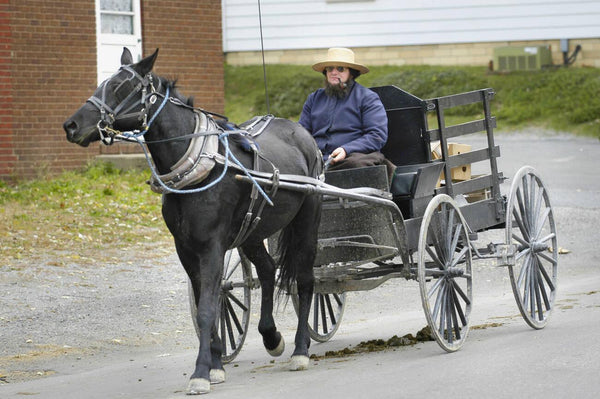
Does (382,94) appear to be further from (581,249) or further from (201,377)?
(581,249)

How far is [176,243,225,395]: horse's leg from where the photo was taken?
7145 millimetres

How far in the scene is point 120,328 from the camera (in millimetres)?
10227

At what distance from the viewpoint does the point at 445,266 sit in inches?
343

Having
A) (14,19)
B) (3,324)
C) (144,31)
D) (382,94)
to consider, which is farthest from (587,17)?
(3,324)

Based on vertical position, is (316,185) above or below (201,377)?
above

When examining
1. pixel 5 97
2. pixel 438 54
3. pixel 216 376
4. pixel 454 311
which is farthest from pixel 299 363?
pixel 438 54

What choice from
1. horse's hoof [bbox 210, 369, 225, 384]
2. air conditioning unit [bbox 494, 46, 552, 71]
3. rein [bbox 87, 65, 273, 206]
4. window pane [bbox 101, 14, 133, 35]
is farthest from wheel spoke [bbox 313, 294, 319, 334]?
air conditioning unit [bbox 494, 46, 552, 71]

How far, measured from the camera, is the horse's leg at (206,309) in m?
7.14

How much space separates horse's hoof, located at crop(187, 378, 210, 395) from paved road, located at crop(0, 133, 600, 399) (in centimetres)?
11

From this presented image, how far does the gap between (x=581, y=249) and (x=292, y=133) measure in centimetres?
673

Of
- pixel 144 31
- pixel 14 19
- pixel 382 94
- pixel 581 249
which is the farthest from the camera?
pixel 144 31

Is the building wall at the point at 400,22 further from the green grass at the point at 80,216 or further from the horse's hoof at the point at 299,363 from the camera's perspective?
the horse's hoof at the point at 299,363

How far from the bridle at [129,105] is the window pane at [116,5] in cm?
1171

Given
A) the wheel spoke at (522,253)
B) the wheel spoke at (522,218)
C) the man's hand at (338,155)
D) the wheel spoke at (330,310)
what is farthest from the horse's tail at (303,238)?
the wheel spoke at (522,218)
